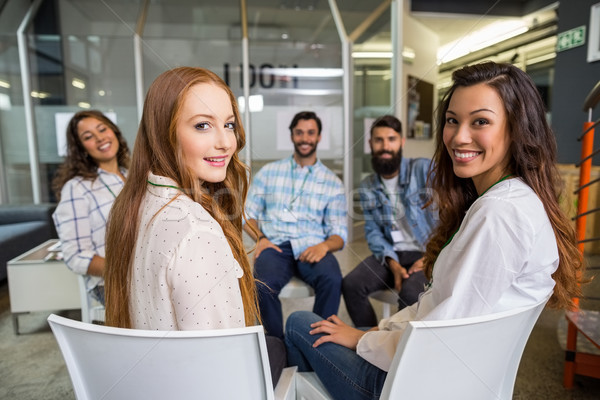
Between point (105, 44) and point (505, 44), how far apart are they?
5172 mm

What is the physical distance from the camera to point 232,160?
3.04ft

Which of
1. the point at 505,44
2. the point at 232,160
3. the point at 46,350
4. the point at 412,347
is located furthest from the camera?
the point at 505,44

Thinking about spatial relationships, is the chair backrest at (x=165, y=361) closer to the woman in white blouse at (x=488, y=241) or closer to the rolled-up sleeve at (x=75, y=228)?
the woman in white blouse at (x=488, y=241)

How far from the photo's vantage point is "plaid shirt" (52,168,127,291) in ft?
5.25

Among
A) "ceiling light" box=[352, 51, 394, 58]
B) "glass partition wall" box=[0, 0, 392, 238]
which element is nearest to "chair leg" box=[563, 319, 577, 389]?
"glass partition wall" box=[0, 0, 392, 238]

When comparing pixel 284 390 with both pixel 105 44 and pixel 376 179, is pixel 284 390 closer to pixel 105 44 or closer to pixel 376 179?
pixel 376 179

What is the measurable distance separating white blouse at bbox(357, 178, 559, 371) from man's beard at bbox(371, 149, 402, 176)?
4.19ft

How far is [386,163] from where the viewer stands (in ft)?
6.63

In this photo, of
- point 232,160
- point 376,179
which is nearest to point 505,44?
point 376,179

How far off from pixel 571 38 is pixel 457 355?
3.39 meters

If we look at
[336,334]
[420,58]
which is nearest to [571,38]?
[420,58]

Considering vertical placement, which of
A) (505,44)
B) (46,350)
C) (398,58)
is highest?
(505,44)

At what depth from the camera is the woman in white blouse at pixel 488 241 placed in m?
0.67

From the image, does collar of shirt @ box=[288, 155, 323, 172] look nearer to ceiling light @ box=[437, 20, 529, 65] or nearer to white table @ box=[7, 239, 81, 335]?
white table @ box=[7, 239, 81, 335]
